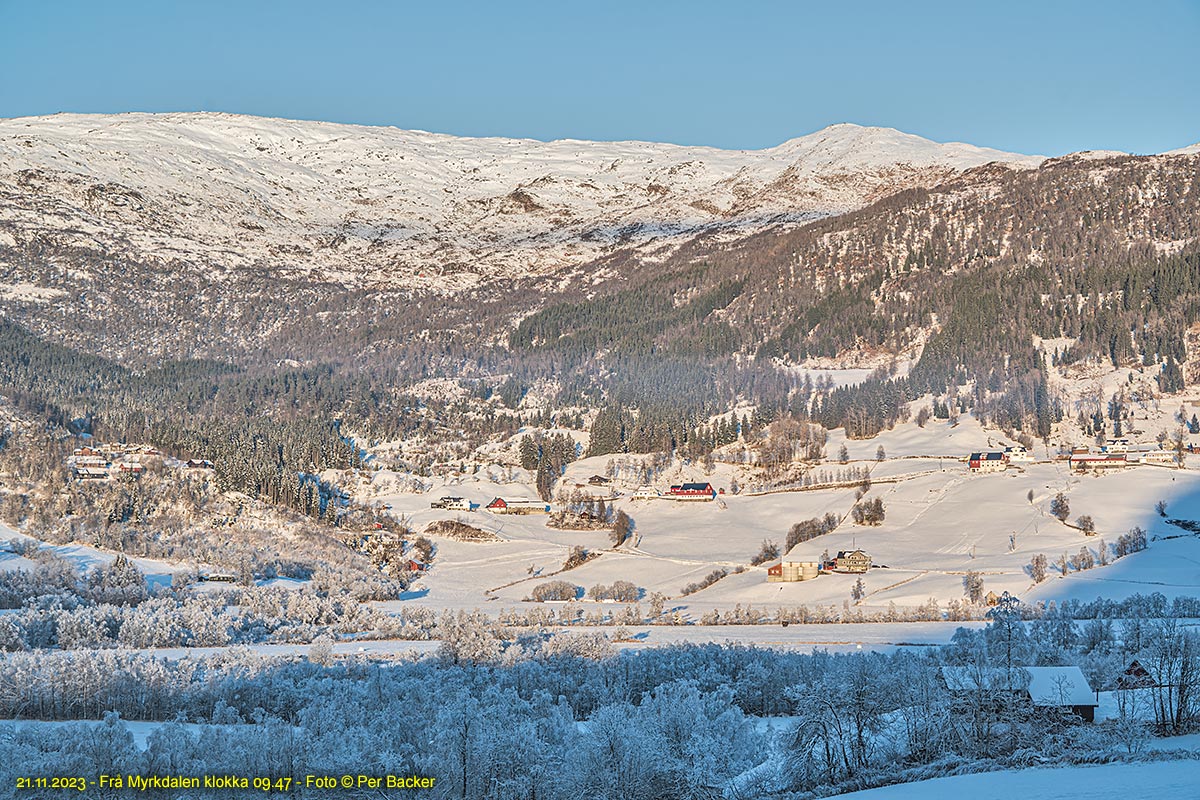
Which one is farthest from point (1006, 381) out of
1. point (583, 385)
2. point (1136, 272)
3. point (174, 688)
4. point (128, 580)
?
point (174, 688)

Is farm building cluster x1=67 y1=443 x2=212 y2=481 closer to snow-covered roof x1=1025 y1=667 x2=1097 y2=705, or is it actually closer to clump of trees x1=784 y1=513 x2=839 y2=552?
clump of trees x1=784 y1=513 x2=839 y2=552

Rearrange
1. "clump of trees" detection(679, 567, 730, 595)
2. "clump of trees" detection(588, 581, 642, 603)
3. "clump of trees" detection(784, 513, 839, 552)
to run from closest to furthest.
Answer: "clump of trees" detection(588, 581, 642, 603), "clump of trees" detection(679, 567, 730, 595), "clump of trees" detection(784, 513, 839, 552)

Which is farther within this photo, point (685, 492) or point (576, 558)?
point (685, 492)

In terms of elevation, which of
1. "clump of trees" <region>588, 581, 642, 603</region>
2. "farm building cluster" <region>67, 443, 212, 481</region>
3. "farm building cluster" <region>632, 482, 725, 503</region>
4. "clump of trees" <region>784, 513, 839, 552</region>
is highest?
"farm building cluster" <region>67, 443, 212, 481</region>

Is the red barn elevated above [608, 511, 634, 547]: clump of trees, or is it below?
above

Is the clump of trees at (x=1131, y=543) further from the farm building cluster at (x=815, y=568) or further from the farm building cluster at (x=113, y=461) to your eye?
the farm building cluster at (x=113, y=461)

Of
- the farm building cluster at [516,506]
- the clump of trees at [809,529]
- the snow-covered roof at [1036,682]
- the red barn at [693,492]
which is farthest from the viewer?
the farm building cluster at [516,506]

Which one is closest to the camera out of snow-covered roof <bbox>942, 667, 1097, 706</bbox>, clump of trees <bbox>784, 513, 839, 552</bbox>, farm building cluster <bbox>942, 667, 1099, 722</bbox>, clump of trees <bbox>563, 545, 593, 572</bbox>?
farm building cluster <bbox>942, 667, 1099, 722</bbox>

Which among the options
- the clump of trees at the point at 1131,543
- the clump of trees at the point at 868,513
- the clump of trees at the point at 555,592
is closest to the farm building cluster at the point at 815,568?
the clump of trees at the point at 868,513

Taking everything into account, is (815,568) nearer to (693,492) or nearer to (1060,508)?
(1060,508)

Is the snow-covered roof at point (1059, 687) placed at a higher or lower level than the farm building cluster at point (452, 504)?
lower

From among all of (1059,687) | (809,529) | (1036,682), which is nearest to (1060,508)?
(809,529)

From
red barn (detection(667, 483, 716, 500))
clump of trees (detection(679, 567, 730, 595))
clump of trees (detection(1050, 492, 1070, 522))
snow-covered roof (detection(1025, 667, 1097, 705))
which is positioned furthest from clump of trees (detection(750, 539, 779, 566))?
snow-covered roof (detection(1025, 667, 1097, 705))
